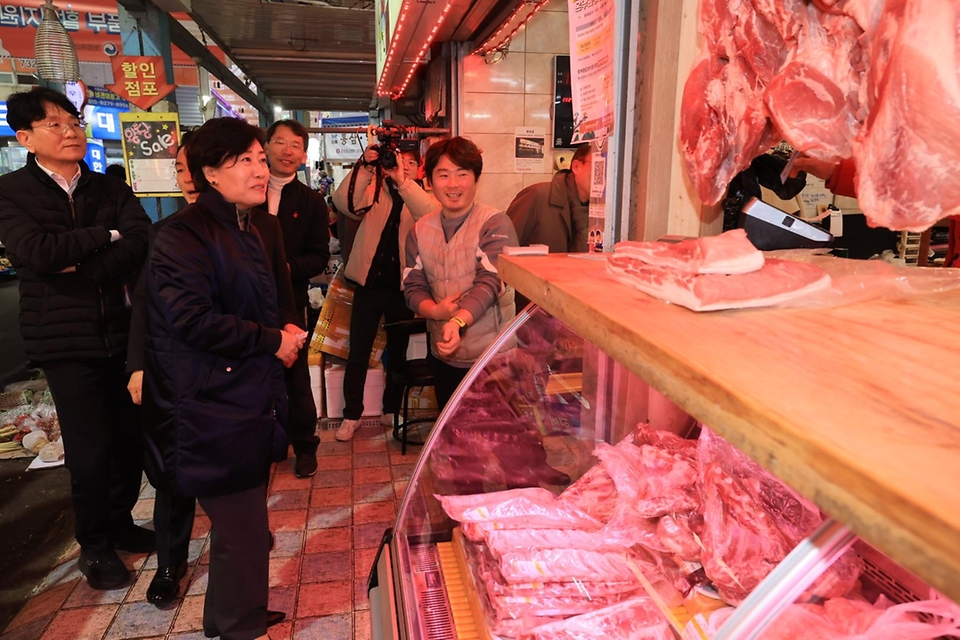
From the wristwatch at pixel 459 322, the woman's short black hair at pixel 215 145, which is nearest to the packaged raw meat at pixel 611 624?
the wristwatch at pixel 459 322

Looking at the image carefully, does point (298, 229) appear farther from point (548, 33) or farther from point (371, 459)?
point (548, 33)

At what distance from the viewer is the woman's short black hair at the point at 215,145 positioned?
6.73ft

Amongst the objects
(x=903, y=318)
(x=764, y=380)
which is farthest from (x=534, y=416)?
(x=764, y=380)

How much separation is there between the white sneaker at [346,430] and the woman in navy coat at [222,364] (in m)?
2.13

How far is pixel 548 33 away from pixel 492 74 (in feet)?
2.10

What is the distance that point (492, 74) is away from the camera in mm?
5551

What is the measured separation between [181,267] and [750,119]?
169 centimetres

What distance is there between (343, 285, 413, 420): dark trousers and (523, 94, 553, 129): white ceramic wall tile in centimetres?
251

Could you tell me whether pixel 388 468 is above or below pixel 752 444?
below

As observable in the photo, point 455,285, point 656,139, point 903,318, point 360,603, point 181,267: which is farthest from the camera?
point 455,285

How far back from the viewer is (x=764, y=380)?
580mm

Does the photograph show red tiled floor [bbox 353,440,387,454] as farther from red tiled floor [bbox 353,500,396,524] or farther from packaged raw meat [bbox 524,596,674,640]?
packaged raw meat [bbox 524,596,674,640]

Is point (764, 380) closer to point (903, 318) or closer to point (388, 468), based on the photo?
point (903, 318)

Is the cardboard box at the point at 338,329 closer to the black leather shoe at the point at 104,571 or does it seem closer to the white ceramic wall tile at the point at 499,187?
the white ceramic wall tile at the point at 499,187
